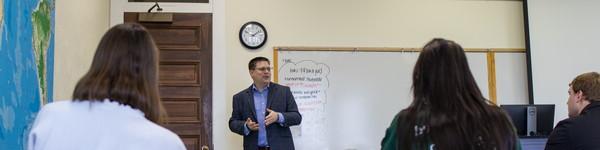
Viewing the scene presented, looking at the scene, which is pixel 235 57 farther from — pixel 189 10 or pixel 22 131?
pixel 22 131

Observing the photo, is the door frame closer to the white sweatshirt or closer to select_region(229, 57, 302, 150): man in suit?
select_region(229, 57, 302, 150): man in suit

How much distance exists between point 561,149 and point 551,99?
2.53 meters

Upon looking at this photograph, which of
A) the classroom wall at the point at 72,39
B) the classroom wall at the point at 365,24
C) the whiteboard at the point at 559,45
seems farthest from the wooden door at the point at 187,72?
→ the whiteboard at the point at 559,45

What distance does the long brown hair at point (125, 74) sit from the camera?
1302mm

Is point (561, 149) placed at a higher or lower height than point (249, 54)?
lower

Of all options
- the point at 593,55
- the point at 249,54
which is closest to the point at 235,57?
the point at 249,54

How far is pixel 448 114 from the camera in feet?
4.99

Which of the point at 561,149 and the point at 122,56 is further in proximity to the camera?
the point at 561,149

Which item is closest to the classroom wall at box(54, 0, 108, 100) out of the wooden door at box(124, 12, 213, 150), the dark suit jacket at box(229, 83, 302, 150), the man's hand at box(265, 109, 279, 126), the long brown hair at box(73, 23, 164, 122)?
the wooden door at box(124, 12, 213, 150)

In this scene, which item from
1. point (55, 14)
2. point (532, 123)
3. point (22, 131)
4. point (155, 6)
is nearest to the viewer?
point (22, 131)

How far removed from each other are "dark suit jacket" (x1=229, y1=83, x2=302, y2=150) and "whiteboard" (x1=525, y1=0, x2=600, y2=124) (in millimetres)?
2141

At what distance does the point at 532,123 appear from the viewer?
3898 mm

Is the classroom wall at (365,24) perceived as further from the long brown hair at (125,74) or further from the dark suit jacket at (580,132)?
the long brown hair at (125,74)

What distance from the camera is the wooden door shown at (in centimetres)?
457
